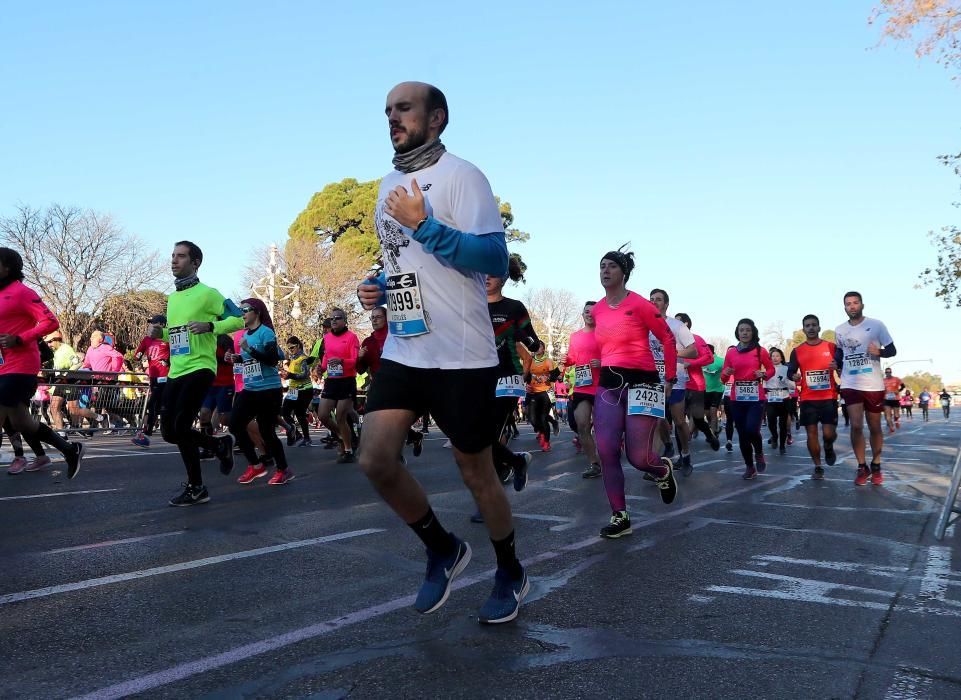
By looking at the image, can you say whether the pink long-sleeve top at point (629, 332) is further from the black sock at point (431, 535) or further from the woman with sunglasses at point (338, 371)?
the woman with sunglasses at point (338, 371)

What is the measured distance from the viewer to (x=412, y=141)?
374cm

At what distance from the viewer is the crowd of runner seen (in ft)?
11.9

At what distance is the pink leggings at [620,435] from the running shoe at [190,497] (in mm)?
3331

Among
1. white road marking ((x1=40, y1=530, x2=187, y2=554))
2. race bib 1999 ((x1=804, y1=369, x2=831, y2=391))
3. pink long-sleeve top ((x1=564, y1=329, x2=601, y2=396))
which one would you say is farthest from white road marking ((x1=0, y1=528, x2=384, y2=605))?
race bib 1999 ((x1=804, y1=369, x2=831, y2=391))

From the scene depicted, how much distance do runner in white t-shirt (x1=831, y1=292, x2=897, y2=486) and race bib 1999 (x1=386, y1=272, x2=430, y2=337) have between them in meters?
7.66

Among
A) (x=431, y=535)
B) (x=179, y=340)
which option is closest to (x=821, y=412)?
(x=179, y=340)

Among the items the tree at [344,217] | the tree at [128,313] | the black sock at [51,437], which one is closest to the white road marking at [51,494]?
the black sock at [51,437]

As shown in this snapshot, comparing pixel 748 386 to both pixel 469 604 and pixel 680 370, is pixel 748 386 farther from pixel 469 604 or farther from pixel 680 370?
pixel 469 604

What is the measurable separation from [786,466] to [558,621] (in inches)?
386

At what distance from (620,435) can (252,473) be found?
15.1 feet

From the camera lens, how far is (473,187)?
3.65 meters

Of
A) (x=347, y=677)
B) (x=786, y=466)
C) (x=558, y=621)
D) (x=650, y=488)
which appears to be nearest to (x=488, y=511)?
(x=558, y=621)

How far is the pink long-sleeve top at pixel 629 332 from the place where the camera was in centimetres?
689

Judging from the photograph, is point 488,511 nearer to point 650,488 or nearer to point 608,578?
point 608,578
